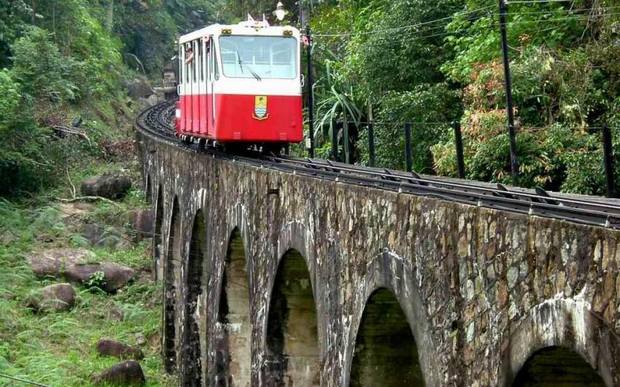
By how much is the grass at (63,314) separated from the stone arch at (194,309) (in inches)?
50.6

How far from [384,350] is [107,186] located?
2672cm

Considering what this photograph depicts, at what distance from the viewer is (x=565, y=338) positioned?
5898 mm

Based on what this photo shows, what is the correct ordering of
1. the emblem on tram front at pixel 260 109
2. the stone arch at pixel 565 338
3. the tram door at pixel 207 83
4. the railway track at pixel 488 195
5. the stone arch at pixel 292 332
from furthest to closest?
1. the tram door at pixel 207 83
2. the emblem on tram front at pixel 260 109
3. the stone arch at pixel 292 332
4. the railway track at pixel 488 195
5. the stone arch at pixel 565 338

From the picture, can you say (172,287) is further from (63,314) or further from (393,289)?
(393,289)

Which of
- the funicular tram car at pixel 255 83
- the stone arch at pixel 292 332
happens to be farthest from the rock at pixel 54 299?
the stone arch at pixel 292 332

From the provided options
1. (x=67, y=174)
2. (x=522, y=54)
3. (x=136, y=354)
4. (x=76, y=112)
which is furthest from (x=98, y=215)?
(x=522, y=54)

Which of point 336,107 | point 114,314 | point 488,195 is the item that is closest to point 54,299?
point 114,314

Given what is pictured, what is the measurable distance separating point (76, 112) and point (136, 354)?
72.2 ft

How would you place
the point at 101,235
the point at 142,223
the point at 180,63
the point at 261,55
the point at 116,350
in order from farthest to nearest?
the point at 142,223
the point at 101,235
the point at 180,63
the point at 116,350
the point at 261,55

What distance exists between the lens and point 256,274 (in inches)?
573

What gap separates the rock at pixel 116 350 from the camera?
75.8 ft

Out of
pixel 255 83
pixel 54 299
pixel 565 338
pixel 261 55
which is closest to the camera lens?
pixel 565 338

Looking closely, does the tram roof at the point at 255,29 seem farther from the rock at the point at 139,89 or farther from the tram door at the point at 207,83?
the rock at the point at 139,89

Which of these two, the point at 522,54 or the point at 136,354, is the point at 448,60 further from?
the point at 136,354
